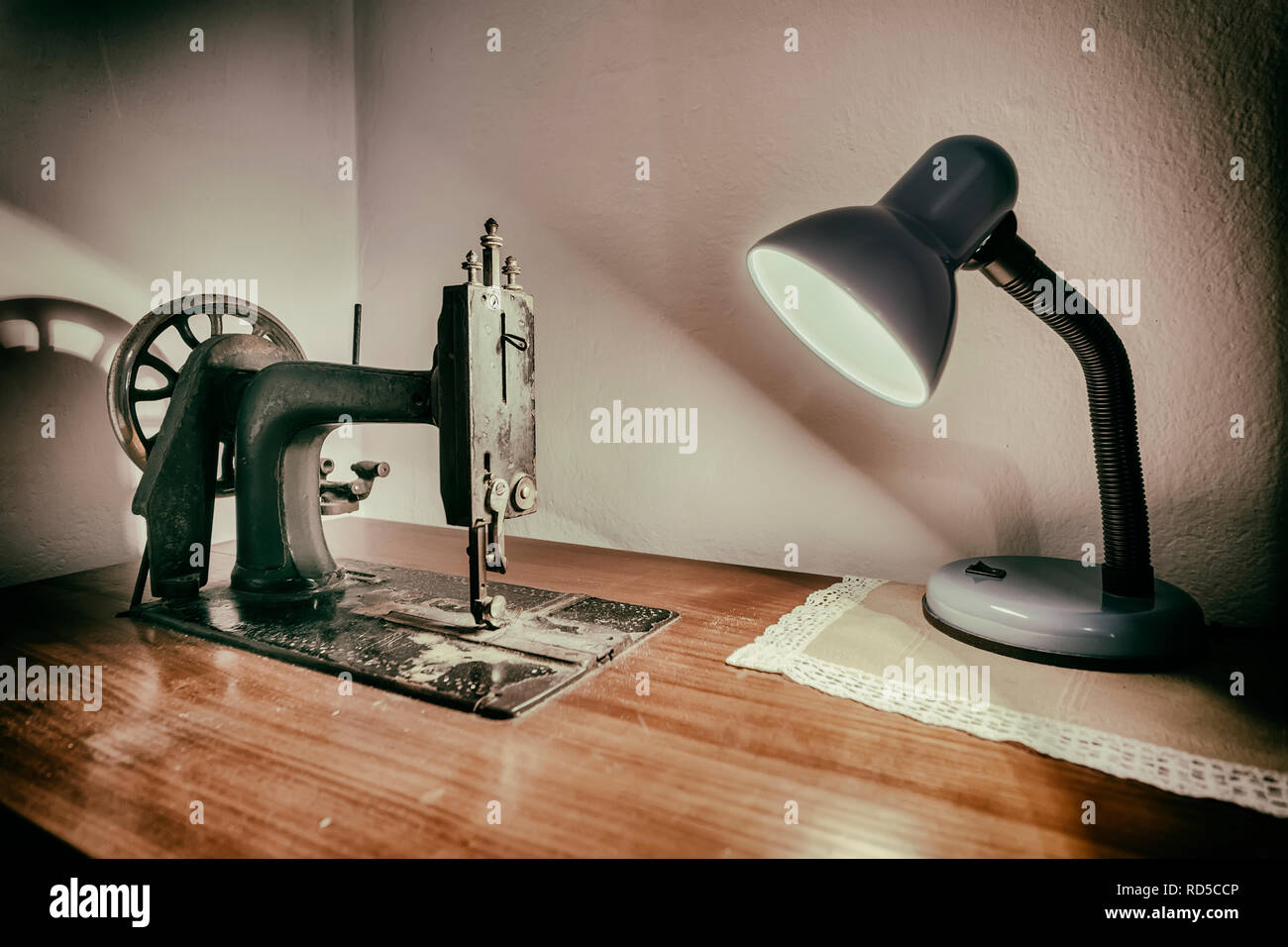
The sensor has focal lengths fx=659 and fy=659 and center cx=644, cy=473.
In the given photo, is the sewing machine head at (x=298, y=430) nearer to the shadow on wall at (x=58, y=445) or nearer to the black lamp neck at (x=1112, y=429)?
the shadow on wall at (x=58, y=445)

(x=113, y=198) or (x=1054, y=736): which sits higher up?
(x=113, y=198)

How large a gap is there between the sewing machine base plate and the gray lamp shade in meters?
0.48

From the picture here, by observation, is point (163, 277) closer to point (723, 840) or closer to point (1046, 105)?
point (723, 840)

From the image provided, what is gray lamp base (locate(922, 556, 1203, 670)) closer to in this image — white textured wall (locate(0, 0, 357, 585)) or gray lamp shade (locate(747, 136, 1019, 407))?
gray lamp shade (locate(747, 136, 1019, 407))

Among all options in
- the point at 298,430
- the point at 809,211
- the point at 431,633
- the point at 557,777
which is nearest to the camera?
the point at 557,777

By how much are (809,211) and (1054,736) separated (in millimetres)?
966

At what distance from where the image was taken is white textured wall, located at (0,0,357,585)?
119 centimetres

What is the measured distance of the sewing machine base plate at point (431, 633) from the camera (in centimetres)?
74

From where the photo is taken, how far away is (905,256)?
644 millimetres

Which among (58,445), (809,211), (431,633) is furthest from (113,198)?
(809,211)

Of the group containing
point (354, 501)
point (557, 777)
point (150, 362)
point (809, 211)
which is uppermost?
point (809, 211)

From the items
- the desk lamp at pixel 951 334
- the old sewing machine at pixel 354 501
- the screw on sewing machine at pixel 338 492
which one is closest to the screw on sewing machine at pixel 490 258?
the old sewing machine at pixel 354 501

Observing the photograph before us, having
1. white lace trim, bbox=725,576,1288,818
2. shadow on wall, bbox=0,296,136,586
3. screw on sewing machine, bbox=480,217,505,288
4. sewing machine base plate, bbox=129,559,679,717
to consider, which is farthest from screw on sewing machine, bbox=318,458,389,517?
white lace trim, bbox=725,576,1288,818

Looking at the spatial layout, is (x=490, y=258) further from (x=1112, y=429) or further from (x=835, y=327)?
(x=1112, y=429)
